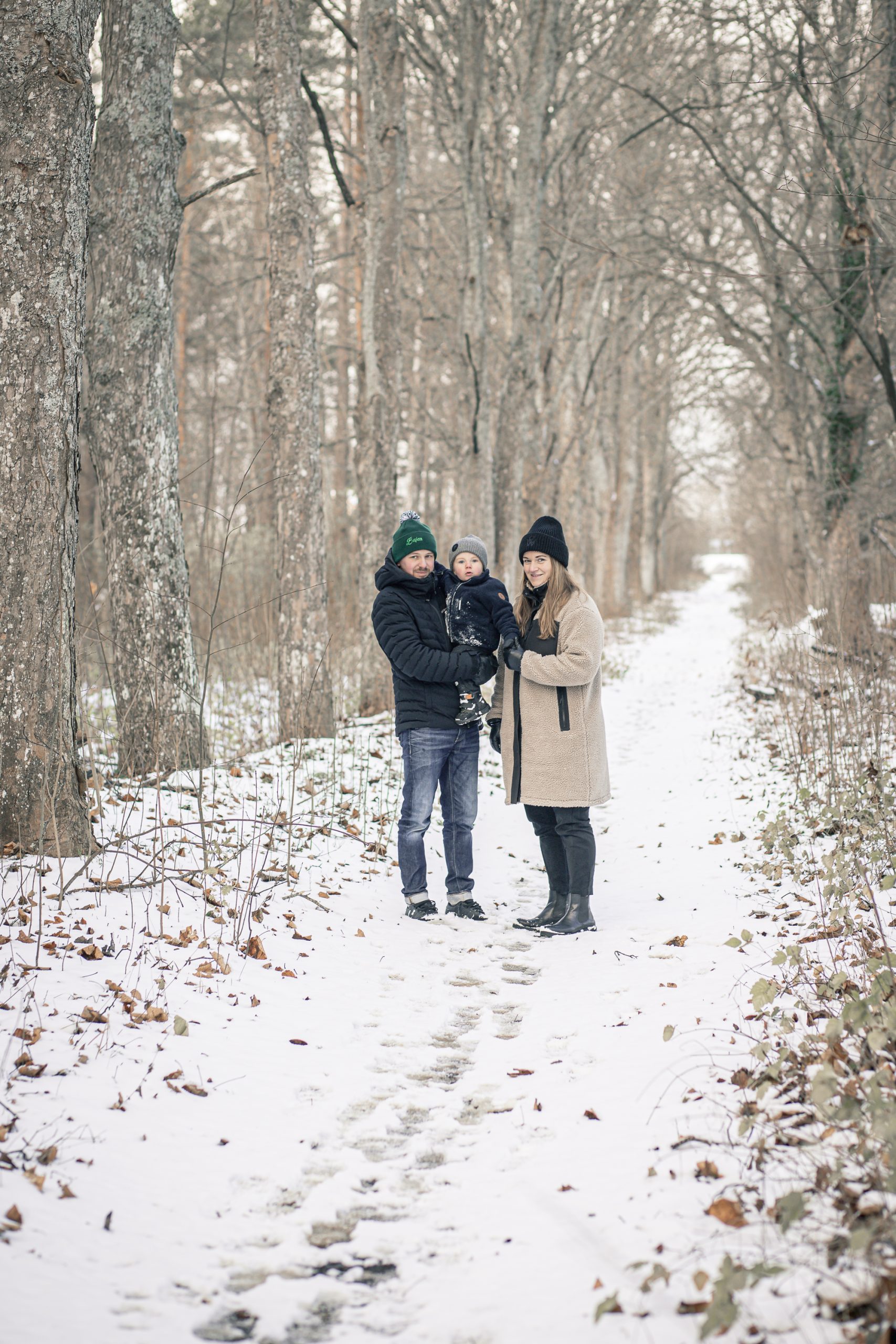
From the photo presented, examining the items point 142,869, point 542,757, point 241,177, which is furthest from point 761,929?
point 241,177

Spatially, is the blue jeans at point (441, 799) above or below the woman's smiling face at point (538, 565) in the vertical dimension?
below

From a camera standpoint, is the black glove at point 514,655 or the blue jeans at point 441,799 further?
the blue jeans at point 441,799

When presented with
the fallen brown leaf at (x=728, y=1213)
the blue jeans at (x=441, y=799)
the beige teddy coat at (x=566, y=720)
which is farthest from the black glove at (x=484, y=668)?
the fallen brown leaf at (x=728, y=1213)

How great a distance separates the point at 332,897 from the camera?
5129mm

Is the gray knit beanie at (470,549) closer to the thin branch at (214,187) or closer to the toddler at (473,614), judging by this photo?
the toddler at (473,614)

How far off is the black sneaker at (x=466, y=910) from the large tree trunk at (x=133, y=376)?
7.27 feet

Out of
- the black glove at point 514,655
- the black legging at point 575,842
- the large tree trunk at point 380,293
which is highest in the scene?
the large tree trunk at point 380,293

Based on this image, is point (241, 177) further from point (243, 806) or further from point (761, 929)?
point (761, 929)

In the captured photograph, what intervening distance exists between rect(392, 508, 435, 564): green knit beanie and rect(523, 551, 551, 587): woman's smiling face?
505mm

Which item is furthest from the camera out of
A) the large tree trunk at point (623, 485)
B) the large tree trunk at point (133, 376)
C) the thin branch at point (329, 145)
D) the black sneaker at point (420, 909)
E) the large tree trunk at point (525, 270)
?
the large tree trunk at point (623, 485)

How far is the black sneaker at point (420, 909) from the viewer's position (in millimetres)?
5094

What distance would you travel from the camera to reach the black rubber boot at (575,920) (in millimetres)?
4926

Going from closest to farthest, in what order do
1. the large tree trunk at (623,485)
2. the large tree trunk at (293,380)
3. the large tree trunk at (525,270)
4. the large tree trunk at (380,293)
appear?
the large tree trunk at (293,380) < the large tree trunk at (380,293) < the large tree trunk at (525,270) < the large tree trunk at (623,485)

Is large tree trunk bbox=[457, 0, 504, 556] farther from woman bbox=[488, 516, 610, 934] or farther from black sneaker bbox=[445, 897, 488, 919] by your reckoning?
black sneaker bbox=[445, 897, 488, 919]
